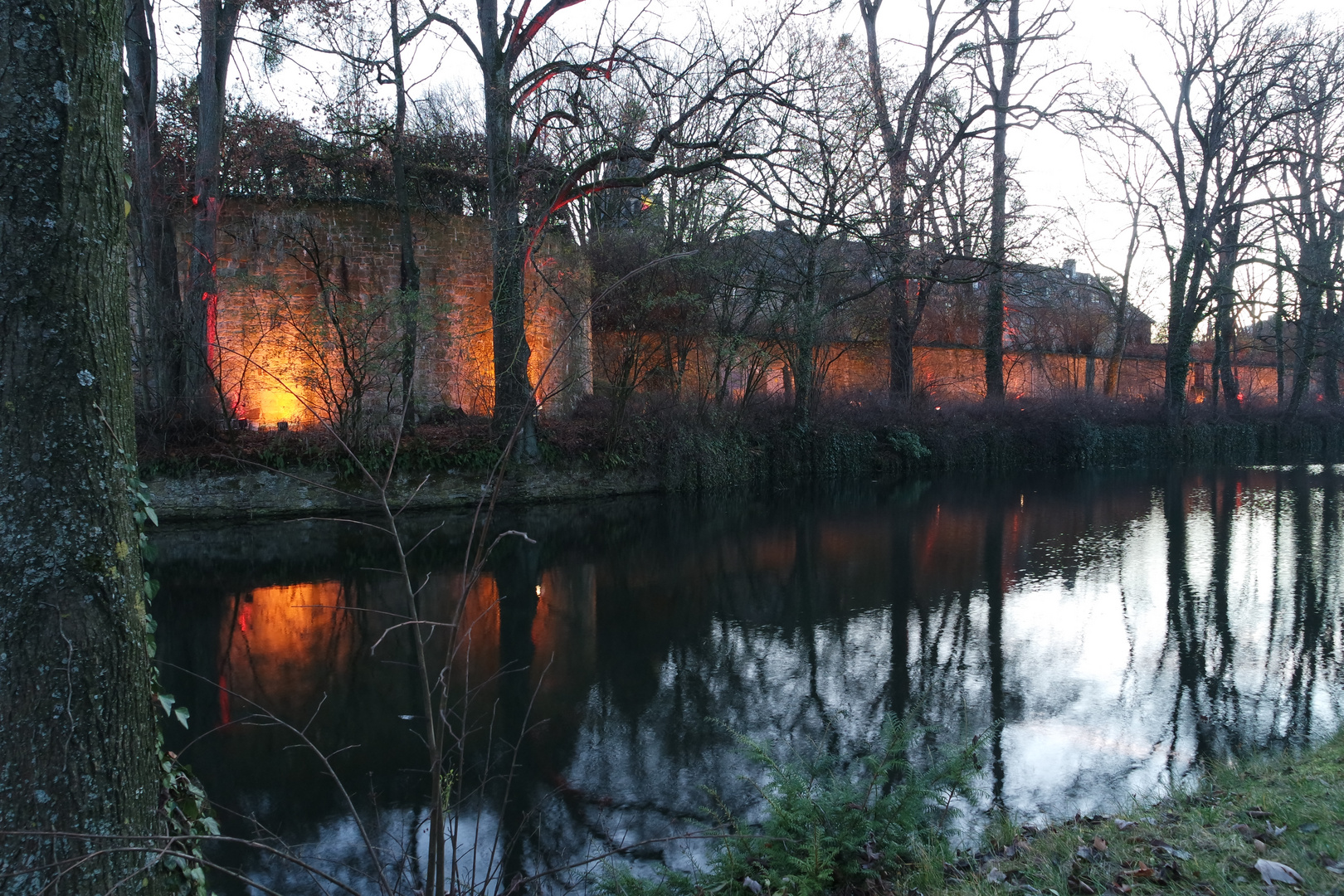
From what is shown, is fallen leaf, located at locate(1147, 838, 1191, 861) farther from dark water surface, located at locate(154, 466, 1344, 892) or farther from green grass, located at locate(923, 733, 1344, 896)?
dark water surface, located at locate(154, 466, 1344, 892)

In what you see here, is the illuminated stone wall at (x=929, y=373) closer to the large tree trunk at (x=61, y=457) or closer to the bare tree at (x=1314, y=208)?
the bare tree at (x=1314, y=208)

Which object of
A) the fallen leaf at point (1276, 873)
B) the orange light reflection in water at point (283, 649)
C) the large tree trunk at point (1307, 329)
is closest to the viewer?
the fallen leaf at point (1276, 873)

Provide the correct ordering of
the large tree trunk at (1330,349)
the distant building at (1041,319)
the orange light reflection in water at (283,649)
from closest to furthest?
the orange light reflection in water at (283,649), the large tree trunk at (1330,349), the distant building at (1041,319)

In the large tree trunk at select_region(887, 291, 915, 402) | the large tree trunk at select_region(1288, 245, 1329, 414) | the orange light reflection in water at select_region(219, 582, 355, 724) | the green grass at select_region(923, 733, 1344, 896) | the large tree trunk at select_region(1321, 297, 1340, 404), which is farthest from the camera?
the large tree trunk at select_region(1321, 297, 1340, 404)

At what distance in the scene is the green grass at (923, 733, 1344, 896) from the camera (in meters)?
2.58

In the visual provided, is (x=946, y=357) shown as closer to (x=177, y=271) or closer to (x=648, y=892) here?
(x=177, y=271)

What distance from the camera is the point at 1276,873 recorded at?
2494 mm

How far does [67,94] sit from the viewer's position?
2.02m

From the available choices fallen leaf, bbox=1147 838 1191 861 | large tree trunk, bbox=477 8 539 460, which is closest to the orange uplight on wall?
large tree trunk, bbox=477 8 539 460

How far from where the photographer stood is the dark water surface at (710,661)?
13.7ft

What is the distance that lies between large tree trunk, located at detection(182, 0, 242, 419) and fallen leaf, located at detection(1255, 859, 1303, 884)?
1362 centimetres

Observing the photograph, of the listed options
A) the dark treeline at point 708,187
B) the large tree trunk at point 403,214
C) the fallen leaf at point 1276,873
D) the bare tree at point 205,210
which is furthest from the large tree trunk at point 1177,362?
the fallen leaf at point 1276,873

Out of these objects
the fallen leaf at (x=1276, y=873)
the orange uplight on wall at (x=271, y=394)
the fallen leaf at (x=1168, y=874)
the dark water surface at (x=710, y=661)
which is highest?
the orange uplight on wall at (x=271, y=394)

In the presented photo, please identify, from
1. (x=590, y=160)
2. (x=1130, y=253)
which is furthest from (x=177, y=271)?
(x=1130, y=253)
